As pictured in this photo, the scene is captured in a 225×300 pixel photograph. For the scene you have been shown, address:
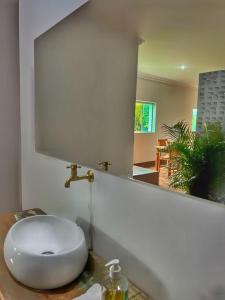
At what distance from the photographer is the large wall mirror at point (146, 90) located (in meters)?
0.70

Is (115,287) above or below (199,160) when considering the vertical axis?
below

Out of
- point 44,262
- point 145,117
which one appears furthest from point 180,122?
point 44,262

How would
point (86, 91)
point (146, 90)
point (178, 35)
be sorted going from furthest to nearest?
point (86, 91) → point (146, 90) → point (178, 35)

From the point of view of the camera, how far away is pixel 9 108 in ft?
6.72

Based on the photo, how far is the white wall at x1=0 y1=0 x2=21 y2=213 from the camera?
6.43 feet

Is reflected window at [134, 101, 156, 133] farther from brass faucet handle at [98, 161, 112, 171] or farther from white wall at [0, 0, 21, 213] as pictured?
white wall at [0, 0, 21, 213]

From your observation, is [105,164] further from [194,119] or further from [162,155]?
[194,119]

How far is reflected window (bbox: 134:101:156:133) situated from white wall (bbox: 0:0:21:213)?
1484mm

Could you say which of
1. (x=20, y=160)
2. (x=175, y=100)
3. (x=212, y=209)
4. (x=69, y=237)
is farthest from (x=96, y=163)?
(x=20, y=160)

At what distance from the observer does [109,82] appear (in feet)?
3.87

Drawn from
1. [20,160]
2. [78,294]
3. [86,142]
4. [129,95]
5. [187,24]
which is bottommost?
[78,294]

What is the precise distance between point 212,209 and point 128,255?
0.45 meters

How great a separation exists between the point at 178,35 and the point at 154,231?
0.69 meters

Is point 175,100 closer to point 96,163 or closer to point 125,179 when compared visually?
point 125,179
